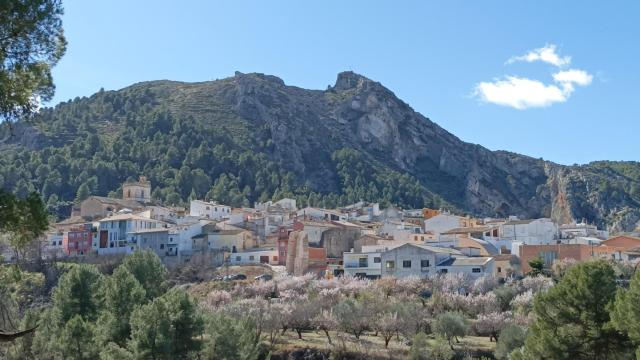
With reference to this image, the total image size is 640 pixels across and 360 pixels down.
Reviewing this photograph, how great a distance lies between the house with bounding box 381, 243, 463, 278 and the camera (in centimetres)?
7600

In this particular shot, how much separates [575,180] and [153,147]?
10762 cm

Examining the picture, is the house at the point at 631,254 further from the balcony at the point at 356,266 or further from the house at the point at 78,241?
the house at the point at 78,241

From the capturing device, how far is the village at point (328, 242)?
254 ft

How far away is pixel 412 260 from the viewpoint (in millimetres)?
76562

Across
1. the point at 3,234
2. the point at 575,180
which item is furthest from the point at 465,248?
the point at 575,180

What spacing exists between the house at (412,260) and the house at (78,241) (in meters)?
42.1

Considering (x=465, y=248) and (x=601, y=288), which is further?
(x=465, y=248)

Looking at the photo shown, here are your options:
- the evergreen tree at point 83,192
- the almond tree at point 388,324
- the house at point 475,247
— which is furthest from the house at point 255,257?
the evergreen tree at point 83,192

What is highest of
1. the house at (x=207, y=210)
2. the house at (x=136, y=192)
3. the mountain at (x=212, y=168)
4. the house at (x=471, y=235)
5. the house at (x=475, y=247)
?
the mountain at (x=212, y=168)

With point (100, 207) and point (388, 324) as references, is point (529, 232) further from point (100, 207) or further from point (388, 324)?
point (100, 207)

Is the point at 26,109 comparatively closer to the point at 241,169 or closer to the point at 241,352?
the point at 241,352

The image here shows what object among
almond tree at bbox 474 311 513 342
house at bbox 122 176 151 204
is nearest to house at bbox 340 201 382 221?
house at bbox 122 176 151 204

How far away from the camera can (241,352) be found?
46812 millimetres

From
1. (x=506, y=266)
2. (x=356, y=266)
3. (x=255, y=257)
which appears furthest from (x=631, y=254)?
(x=255, y=257)
